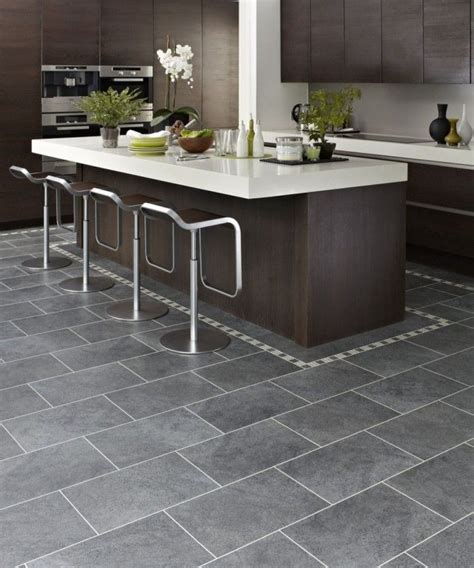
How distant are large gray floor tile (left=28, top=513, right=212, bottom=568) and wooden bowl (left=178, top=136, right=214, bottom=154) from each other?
2.90 m

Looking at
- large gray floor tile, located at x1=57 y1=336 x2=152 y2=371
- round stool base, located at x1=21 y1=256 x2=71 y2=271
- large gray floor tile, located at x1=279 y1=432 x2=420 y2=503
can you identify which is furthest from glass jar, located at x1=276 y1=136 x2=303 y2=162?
round stool base, located at x1=21 y1=256 x2=71 y2=271

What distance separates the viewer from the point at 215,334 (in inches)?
169

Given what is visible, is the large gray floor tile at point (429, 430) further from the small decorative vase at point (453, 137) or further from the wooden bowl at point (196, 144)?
the small decorative vase at point (453, 137)

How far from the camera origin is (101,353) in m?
4.03

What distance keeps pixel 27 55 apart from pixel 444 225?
405cm

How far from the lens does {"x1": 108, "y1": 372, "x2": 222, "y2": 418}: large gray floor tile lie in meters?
3.34

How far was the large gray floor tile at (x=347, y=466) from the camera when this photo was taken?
266cm

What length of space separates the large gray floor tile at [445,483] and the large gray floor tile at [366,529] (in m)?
0.06

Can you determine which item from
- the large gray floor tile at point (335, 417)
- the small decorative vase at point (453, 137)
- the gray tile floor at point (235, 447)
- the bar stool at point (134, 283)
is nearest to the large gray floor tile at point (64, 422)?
the gray tile floor at point (235, 447)

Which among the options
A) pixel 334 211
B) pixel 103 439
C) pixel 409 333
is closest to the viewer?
pixel 103 439

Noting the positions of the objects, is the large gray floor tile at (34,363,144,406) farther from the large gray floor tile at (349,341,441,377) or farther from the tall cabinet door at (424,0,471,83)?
the tall cabinet door at (424,0,471,83)

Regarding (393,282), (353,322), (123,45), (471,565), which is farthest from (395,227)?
(123,45)

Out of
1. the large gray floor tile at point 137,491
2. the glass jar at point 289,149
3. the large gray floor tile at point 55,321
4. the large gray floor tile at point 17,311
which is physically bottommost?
the large gray floor tile at point 137,491

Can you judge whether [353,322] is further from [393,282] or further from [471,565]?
[471,565]
